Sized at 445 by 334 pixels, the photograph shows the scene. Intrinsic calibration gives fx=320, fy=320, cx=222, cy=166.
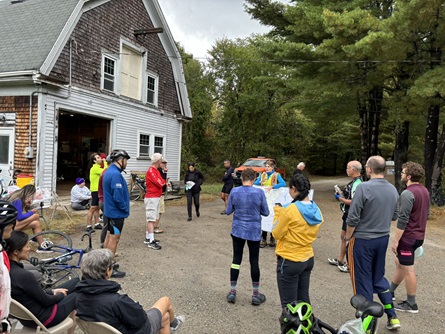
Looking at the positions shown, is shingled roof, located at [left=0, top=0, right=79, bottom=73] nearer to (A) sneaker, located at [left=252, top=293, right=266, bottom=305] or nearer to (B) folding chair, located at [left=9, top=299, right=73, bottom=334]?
(B) folding chair, located at [left=9, top=299, right=73, bottom=334]

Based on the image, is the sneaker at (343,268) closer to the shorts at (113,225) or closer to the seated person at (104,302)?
the shorts at (113,225)

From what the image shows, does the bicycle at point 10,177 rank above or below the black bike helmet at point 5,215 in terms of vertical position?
below

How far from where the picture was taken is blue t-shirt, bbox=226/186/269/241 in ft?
13.3

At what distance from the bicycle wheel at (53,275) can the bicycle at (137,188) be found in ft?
29.9

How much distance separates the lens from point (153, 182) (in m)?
6.71

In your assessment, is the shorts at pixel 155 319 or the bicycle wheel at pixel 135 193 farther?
the bicycle wheel at pixel 135 193

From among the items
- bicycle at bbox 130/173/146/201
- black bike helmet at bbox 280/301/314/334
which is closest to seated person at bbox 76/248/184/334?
black bike helmet at bbox 280/301/314/334

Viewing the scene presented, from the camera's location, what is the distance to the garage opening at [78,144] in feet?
57.9

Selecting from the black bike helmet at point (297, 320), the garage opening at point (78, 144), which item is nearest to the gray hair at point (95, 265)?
the black bike helmet at point (297, 320)

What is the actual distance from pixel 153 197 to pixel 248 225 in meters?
3.30

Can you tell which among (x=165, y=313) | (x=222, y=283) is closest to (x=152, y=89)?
(x=222, y=283)

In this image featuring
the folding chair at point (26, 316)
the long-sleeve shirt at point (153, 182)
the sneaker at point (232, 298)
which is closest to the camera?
the folding chair at point (26, 316)

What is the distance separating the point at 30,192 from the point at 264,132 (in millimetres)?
23476

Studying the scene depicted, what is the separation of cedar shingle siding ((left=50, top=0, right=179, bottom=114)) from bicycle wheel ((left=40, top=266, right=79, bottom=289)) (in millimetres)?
8041
